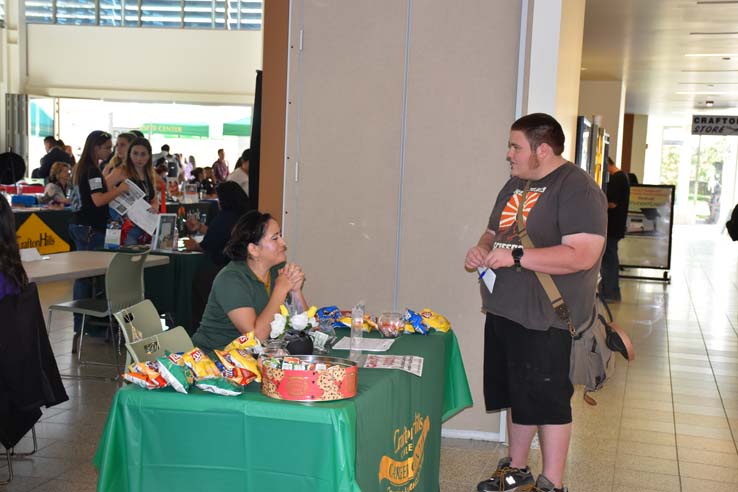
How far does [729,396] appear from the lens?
5660 mm

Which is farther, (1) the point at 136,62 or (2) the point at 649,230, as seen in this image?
(1) the point at 136,62

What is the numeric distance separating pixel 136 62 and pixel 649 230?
1355cm

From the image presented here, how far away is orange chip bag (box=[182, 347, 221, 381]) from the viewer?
7.23 feet

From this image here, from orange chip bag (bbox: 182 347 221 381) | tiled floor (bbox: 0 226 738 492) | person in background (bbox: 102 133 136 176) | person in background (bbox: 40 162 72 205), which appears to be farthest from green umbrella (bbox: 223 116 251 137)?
orange chip bag (bbox: 182 347 221 381)

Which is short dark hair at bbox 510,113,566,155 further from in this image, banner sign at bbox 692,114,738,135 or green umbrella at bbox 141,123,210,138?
green umbrella at bbox 141,123,210,138

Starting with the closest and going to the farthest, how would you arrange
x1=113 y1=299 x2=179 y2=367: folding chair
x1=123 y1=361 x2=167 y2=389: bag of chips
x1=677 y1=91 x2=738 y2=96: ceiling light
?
x1=123 y1=361 x2=167 y2=389: bag of chips < x1=113 y1=299 x2=179 y2=367: folding chair < x1=677 y1=91 x2=738 y2=96: ceiling light

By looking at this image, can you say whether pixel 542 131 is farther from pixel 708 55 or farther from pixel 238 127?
pixel 238 127

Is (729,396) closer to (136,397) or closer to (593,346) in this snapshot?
(593,346)

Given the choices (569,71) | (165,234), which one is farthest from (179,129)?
(569,71)

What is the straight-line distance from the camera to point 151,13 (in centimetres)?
2034

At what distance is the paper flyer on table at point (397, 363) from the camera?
2.60 meters

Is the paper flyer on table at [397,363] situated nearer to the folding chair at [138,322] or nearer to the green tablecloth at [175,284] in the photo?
the folding chair at [138,322]

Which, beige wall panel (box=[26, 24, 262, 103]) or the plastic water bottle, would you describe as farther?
beige wall panel (box=[26, 24, 262, 103])

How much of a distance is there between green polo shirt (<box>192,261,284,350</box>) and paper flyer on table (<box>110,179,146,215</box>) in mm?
3330
